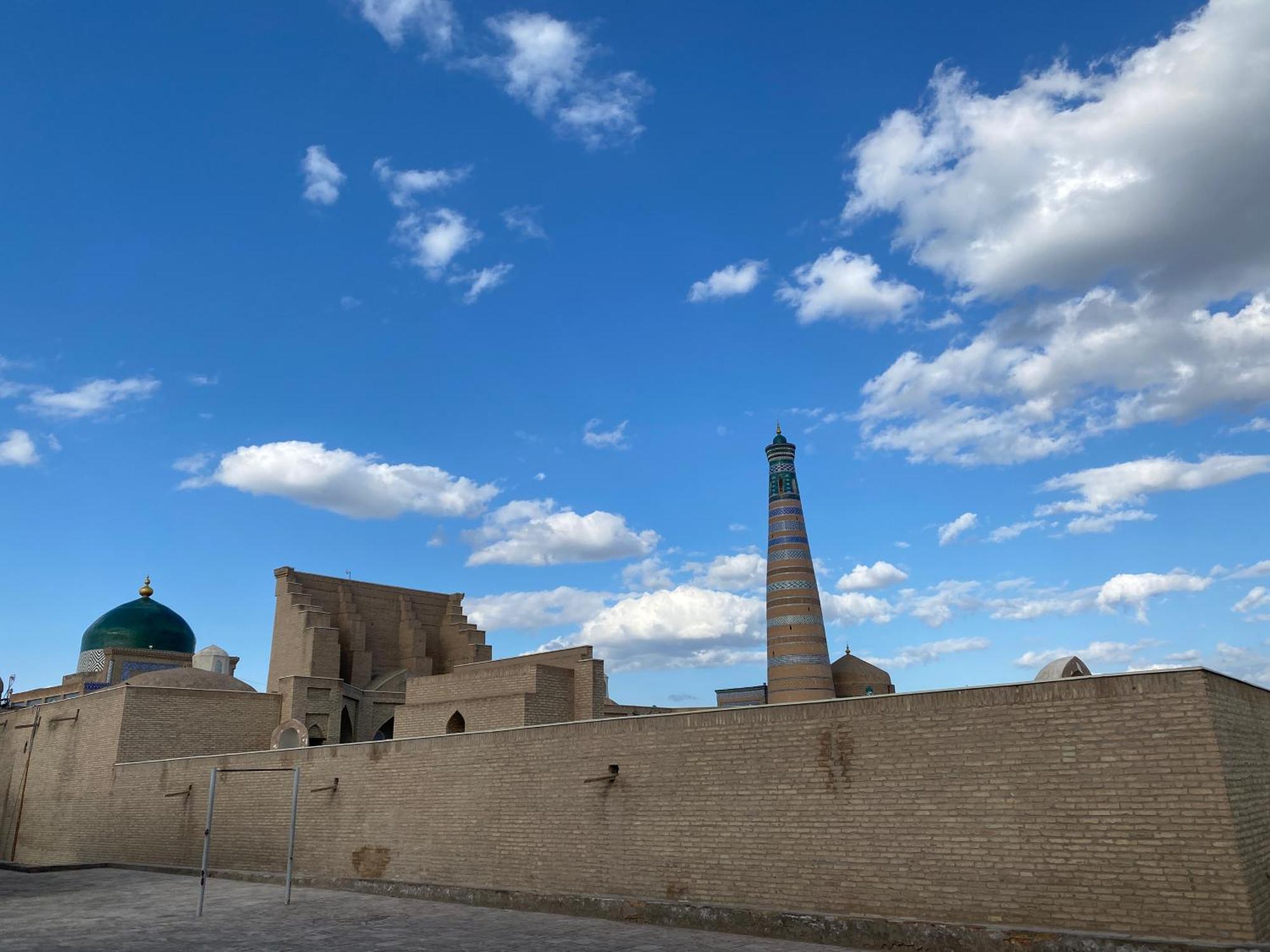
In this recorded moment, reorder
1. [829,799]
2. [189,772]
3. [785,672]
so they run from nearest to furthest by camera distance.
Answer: [829,799] → [189,772] → [785,672]

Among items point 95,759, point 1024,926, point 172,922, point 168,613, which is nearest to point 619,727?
point 1024,926

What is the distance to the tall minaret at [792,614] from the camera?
85.6 ft

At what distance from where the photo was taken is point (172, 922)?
12336mm

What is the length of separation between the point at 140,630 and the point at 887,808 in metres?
32.8

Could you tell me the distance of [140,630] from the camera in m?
34.9

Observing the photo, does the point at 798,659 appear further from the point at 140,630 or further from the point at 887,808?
the point at 140,630

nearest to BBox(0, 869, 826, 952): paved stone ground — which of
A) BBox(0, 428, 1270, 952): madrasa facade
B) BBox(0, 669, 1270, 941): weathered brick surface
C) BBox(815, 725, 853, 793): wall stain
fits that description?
BBox(0, 428, 1270, 952): madrasa facade

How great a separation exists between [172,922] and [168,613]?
26673mm

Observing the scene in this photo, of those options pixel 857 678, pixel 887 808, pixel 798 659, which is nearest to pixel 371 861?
pixel 887 808

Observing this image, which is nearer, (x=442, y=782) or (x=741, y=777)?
(x=741, y=777)

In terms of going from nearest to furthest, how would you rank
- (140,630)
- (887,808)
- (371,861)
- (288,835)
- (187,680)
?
1. (887,808)
2. (371,861)
3. (288,835)
4. (187,680)
5. (140,630)

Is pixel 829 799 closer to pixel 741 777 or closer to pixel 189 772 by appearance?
pixel 741 777

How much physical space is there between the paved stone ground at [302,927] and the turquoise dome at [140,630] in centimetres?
1974

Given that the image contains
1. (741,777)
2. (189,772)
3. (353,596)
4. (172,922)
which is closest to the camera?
(741,777)
